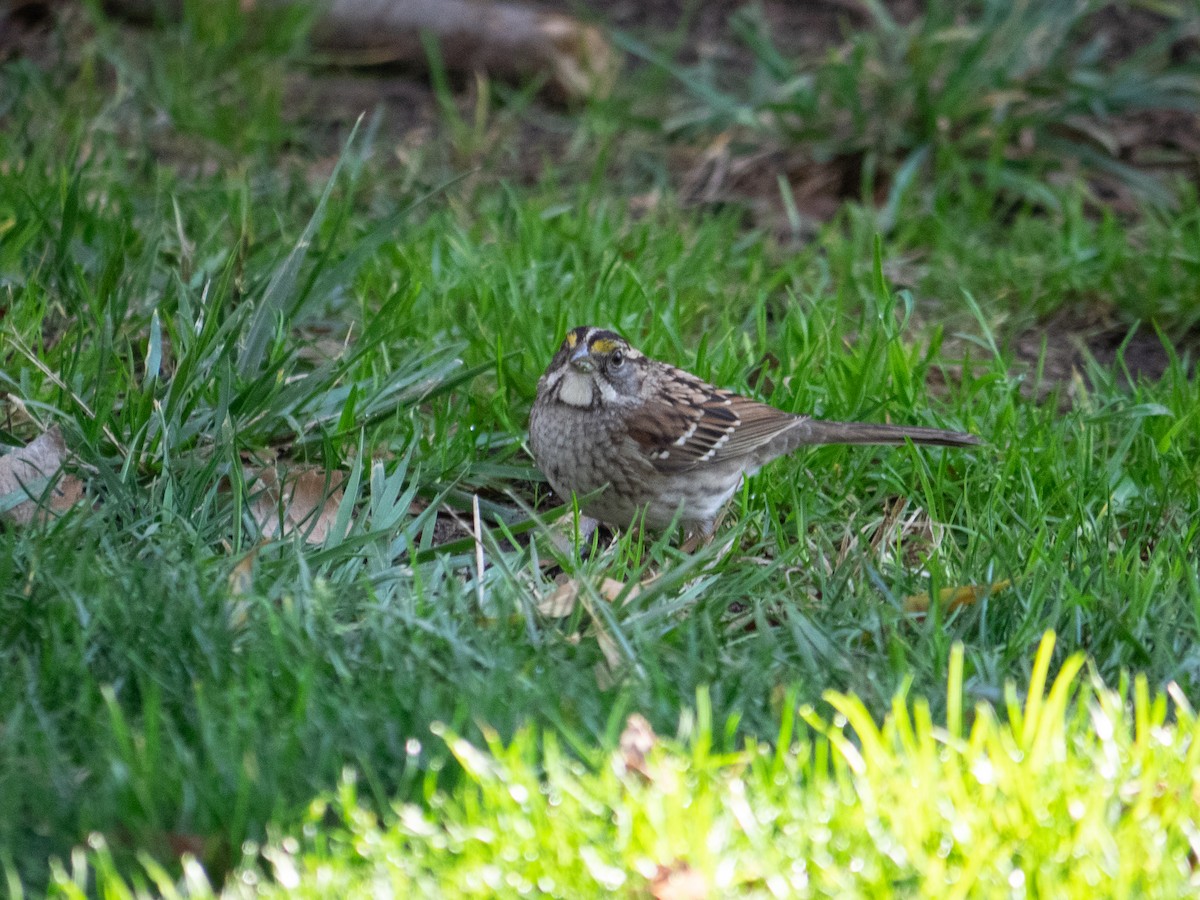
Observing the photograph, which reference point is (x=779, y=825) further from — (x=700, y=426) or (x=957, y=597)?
(x=700, y=426)

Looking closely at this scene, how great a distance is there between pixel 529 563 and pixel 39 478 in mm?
1195

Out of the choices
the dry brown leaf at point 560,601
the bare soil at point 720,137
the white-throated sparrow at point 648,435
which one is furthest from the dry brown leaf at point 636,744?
the bare soil at point 720,137

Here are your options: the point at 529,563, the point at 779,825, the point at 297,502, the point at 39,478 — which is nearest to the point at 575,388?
the point at 529,563

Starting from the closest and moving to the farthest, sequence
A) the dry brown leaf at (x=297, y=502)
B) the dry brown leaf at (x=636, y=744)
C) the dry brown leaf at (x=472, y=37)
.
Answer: the dry brown leaf at (x=636, y=744)
the dry brown leaf at (x=297, y=502)
the dry brown leaf at (x=472, y=37)

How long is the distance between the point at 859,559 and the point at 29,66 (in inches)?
195

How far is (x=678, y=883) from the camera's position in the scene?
223 cm

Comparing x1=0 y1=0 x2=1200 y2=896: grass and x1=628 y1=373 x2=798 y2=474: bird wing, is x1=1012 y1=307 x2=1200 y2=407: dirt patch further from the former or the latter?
x1=628 y1=373 x2=798 y2=474: bird wing

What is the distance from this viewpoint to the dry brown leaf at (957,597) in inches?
133

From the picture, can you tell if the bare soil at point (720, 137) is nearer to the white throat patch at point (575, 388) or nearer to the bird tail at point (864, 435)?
the bird tail at point (864, 435)

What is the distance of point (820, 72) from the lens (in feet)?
22.8

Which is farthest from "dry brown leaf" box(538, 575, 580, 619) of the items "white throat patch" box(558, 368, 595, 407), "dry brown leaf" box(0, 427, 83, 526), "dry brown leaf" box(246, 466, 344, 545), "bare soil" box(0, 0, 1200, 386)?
"bare soil" box(0, 0, 1200, 386)

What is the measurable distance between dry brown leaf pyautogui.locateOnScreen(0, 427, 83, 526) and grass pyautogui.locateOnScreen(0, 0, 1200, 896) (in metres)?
0.06

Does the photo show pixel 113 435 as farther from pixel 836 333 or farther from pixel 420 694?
pixel 836 333

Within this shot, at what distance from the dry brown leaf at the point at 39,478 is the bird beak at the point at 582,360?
1.33 m
